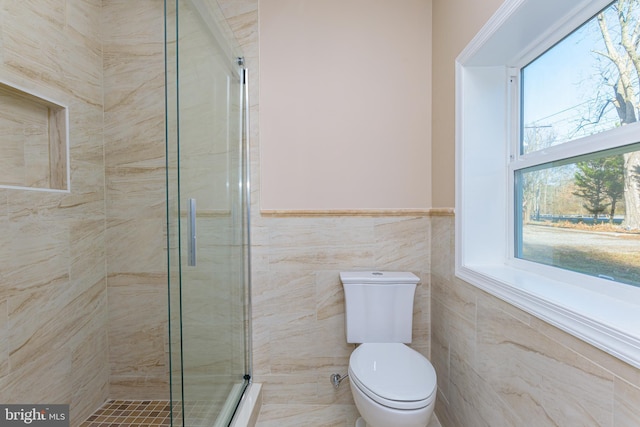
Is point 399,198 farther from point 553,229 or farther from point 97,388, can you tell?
point 97,388

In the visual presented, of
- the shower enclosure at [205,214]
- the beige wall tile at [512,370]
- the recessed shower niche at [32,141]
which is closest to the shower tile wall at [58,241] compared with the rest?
the recessed shower niche at [32,141]

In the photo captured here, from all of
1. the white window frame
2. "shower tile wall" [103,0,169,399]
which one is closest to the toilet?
the white window frame

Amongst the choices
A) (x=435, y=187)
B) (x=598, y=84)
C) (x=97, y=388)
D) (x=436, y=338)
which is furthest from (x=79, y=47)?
(x=436, y=338)

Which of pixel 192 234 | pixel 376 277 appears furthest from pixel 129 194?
pixel 376 277

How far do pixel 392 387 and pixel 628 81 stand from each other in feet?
4.18

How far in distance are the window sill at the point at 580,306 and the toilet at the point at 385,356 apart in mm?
472

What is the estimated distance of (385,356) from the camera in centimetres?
155

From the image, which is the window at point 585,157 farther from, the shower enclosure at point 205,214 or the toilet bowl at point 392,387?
the shower enclosure at point 205,214

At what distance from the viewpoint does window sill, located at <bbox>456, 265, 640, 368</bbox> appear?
0.73 meters

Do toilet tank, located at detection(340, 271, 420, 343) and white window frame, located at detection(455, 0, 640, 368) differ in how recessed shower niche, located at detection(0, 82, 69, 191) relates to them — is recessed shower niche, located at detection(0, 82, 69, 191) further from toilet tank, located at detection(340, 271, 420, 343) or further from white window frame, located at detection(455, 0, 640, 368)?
white window frame, located at detection(455, 0, 640, 368)

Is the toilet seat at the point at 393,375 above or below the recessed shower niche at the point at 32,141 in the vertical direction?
below

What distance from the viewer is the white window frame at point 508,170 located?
0.92 metres

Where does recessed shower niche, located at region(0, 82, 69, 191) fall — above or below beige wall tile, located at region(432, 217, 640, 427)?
above

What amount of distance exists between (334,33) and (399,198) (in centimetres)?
103
